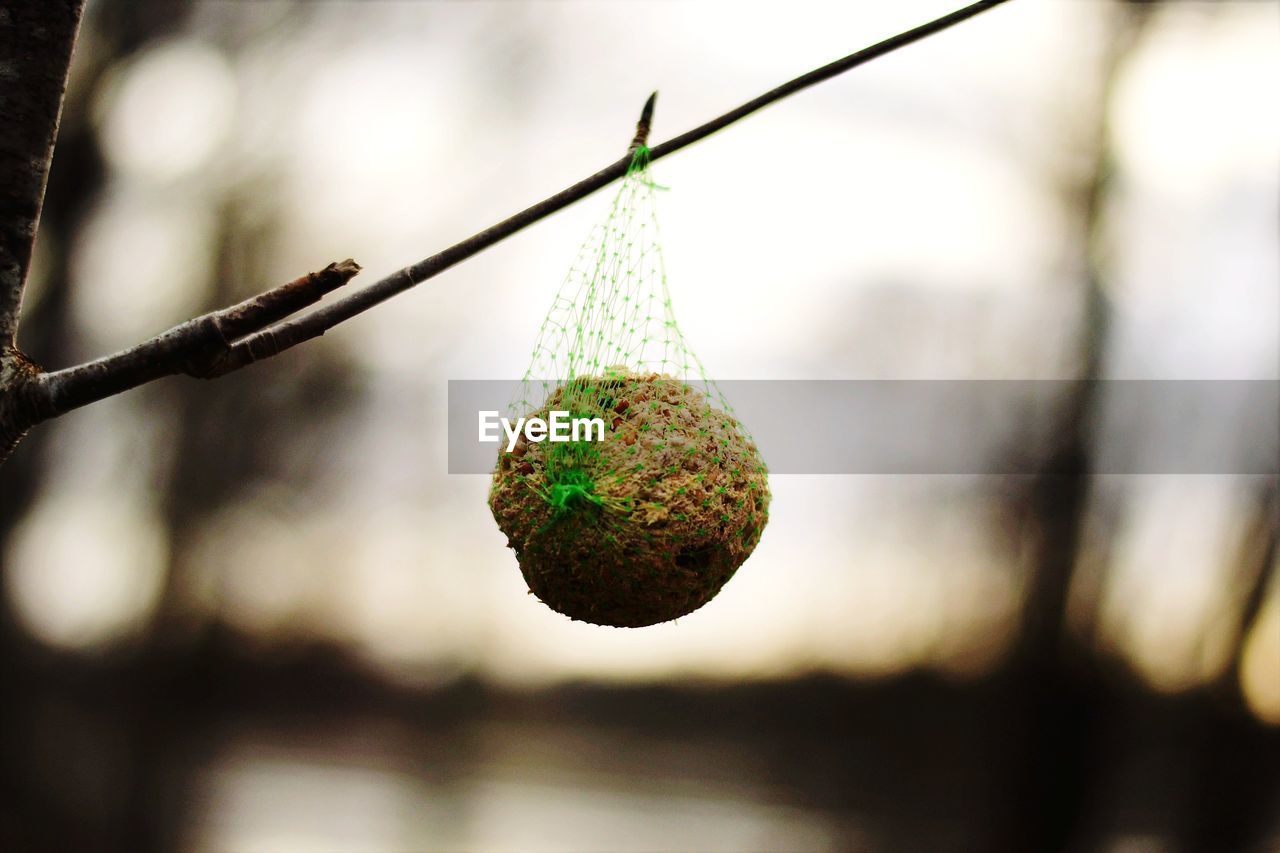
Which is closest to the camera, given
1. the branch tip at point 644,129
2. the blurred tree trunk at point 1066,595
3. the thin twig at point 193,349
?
the thin twig at point 193,349

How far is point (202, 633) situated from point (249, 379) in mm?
621

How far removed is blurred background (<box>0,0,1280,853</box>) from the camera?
7.22 feet

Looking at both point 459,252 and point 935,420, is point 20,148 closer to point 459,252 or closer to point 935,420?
point 459,252

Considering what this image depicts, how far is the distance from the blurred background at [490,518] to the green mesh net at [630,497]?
1.51 meters

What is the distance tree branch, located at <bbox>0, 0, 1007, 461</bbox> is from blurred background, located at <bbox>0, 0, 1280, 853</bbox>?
1.67m

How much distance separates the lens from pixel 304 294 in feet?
1.64

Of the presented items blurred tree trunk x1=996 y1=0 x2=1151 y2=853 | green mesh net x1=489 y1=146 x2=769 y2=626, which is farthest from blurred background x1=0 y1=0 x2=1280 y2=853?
green mesh net x1=489 y1=146 x2=769 y2=626

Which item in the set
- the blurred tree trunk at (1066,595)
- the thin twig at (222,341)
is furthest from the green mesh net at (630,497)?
the blurred tree trunk at (1066,595)

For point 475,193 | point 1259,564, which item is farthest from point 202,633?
point 1259,564

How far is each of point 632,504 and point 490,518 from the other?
1652 millimetres

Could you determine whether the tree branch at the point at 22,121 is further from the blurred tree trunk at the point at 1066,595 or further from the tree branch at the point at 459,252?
the blurred tree trunk at the point at 1066,595

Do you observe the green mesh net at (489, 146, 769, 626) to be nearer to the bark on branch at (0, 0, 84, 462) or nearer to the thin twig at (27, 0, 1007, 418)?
the thin twig at (27, 0, 1007, 418)

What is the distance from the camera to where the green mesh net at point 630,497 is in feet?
2.19

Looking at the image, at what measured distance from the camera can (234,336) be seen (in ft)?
1.71
